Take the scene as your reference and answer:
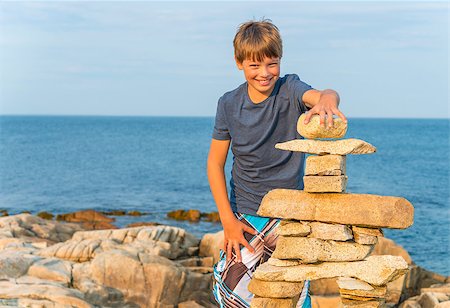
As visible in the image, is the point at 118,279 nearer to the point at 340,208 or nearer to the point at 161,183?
the point at 340,208

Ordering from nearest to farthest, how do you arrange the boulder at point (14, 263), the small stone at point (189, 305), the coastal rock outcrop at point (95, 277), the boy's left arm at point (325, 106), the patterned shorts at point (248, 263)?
the boy's left arm at point (325, 106)
the patterned shorts at point (248, 263)
the coastal rock outcrop at point (95, 277)
the boulder at point (14, 263)
the small stone at point (189, 305)

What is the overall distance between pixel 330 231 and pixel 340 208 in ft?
0.73

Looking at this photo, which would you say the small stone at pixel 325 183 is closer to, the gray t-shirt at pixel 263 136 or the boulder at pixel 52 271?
the gray t-shirt at pixel 263 136

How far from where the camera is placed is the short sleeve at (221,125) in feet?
21.0

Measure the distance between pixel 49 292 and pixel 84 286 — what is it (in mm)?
1138

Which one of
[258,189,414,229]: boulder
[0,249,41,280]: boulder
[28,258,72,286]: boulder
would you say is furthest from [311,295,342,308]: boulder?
[258,189,414,229]: boulder

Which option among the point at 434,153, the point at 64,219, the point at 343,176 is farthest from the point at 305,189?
the point at 434,153

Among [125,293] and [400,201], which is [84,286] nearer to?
[125,293]

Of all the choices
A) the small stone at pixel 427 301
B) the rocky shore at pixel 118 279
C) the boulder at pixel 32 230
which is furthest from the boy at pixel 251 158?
the boulder at pixel 32 230

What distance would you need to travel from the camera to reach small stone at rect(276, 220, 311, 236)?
5891 millimetres

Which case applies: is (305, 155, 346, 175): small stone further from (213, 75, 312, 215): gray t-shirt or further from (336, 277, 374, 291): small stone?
(336, 277, 374, 291): small stone

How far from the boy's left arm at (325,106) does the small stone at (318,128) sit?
4 centimetres

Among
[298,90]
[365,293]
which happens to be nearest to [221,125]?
[298,90]

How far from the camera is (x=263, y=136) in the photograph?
618 centimetres
